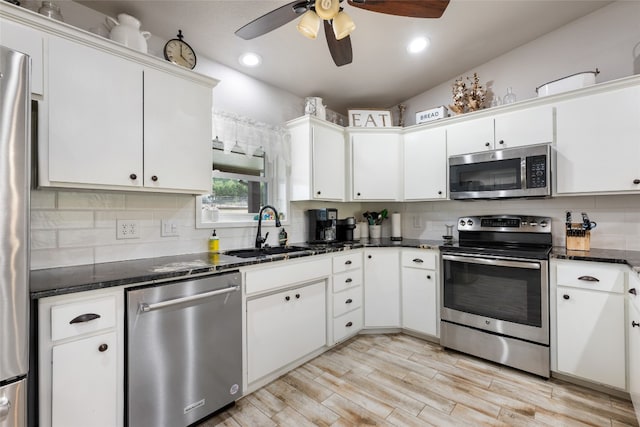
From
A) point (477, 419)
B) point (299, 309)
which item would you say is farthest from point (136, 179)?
point (477, 419)

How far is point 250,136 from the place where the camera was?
2.62 m

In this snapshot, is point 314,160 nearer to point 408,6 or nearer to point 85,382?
point 408,6

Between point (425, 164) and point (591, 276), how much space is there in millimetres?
1625

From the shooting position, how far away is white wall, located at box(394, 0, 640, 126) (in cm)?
233

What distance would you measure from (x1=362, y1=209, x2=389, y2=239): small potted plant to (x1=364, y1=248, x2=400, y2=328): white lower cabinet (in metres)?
0.61

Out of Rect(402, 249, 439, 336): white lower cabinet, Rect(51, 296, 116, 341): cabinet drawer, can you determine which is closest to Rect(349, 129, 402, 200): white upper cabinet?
Rect(402, 249, 439, 336): white lower cabinet

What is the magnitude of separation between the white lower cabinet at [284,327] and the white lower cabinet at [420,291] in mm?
880

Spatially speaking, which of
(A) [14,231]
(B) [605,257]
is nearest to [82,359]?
(A) [14,231]

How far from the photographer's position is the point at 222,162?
2629 mm

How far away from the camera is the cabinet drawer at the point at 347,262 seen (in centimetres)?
266

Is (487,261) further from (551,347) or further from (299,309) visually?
(299,309)

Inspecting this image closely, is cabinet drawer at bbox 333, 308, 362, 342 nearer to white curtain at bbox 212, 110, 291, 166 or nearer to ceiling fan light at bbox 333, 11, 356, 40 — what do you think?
white curtain at bbox 212, 110, 291, 166

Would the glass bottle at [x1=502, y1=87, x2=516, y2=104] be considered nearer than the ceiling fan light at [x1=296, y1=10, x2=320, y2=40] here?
No

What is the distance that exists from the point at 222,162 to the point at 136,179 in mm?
936
